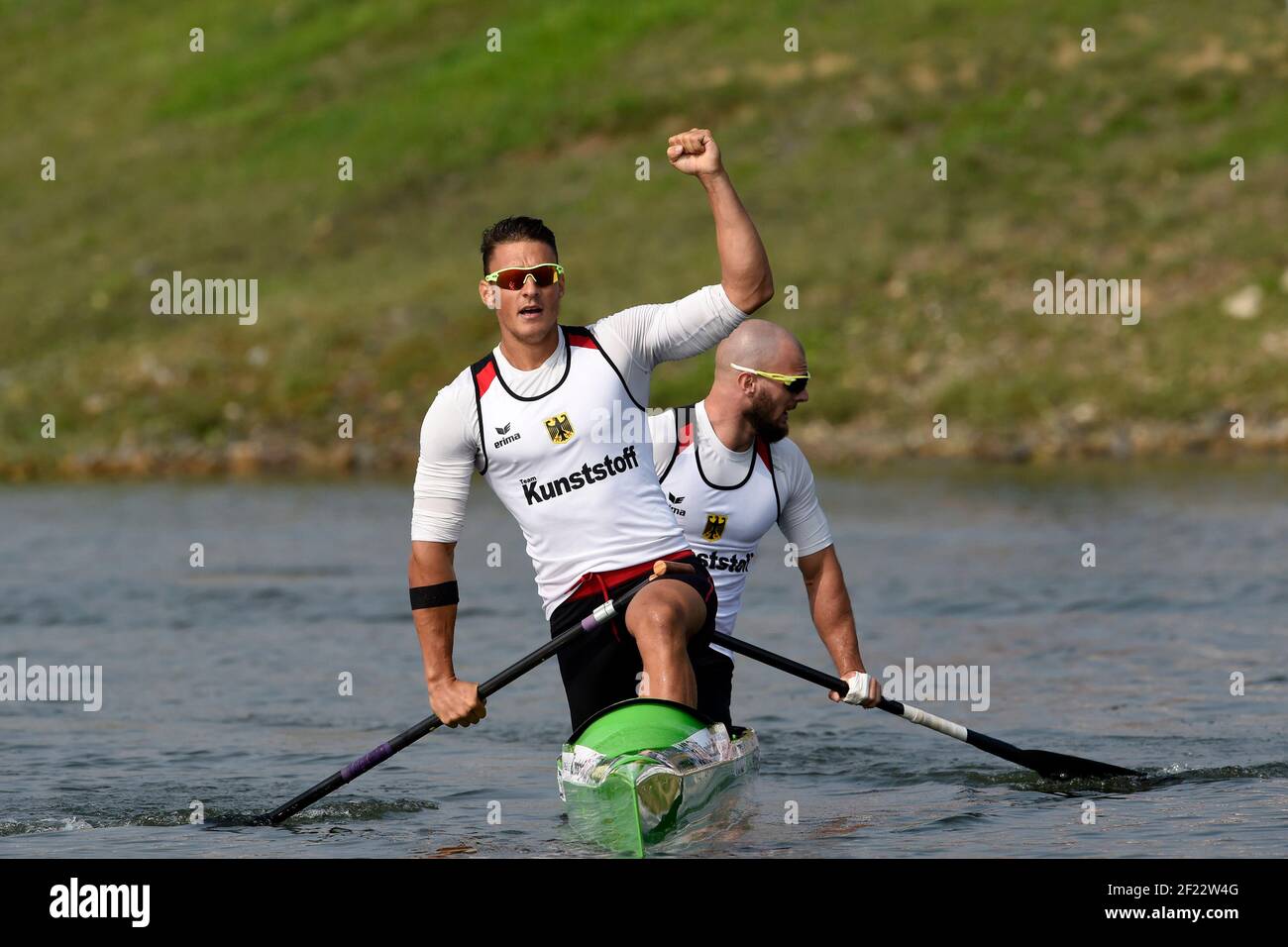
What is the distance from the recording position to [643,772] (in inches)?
380

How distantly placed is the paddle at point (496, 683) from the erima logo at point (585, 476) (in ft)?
1.58

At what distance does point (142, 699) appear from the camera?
17.1 metres

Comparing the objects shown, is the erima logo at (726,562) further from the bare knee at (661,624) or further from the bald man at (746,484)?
the bare knee at (661,624)

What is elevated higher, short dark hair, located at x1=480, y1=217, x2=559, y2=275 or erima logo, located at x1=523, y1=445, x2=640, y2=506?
short dark hair, located at x1=480, y1=217, x2=559, y2=275

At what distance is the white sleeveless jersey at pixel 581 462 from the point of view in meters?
10.1

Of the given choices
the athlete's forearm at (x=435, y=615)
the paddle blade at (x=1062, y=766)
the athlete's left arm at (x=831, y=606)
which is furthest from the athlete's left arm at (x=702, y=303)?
the paddle blade at (x=1062, y=766)

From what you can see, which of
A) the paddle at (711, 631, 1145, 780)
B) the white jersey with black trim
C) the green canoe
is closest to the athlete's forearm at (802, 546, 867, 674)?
the white jersey with black trim

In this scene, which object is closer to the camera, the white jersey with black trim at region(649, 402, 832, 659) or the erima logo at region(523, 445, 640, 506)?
the erima logo at region(523, 445, 640, 506)

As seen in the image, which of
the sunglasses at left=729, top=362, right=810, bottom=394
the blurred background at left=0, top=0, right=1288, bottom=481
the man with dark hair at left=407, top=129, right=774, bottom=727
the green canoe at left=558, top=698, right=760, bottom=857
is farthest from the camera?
the blurred background at left=0, top=0, right=1288, bottom=481

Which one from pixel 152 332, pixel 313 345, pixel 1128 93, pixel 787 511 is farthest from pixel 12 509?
pixel 1128 93

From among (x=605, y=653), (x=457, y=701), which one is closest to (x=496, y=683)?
(x=457, y=701)

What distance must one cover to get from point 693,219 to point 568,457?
3988cm

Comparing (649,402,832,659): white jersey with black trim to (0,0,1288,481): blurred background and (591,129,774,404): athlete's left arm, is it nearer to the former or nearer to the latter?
(591,129,774,404): athlete's left arm

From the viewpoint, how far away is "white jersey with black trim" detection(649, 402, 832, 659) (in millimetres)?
11406
